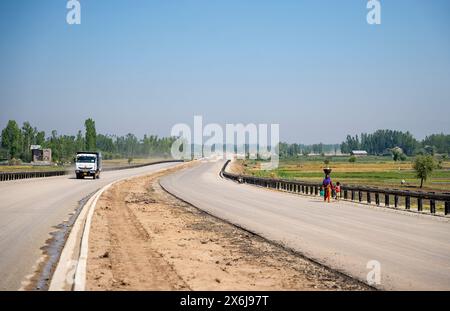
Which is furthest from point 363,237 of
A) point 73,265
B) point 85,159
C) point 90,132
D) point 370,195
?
point 90,132

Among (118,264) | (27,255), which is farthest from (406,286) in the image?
(27,255)

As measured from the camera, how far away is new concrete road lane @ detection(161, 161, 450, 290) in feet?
35.2

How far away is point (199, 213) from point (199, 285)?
Result: 15.6 meters

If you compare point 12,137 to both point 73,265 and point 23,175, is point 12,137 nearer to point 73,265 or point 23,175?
point 23,175

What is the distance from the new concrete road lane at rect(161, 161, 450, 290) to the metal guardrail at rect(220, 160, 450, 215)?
1.42 metres

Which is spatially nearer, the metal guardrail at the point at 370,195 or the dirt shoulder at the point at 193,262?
the dirt shoulder at the point at 193,262

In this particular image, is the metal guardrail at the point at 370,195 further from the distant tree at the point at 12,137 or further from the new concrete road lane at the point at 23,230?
the distant tree at the point at 12,137

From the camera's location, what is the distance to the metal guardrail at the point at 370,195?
26.0m

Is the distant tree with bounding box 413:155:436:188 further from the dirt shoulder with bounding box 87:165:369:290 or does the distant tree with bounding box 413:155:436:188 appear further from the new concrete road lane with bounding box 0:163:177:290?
the dirt shoulder with bounding box 87:165:369:290

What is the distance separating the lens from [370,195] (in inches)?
2106

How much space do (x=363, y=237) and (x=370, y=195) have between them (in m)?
38.4

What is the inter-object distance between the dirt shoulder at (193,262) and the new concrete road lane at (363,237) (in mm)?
662

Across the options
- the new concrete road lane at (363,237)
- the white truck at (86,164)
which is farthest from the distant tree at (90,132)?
the new concrete road lane at (363,237)
